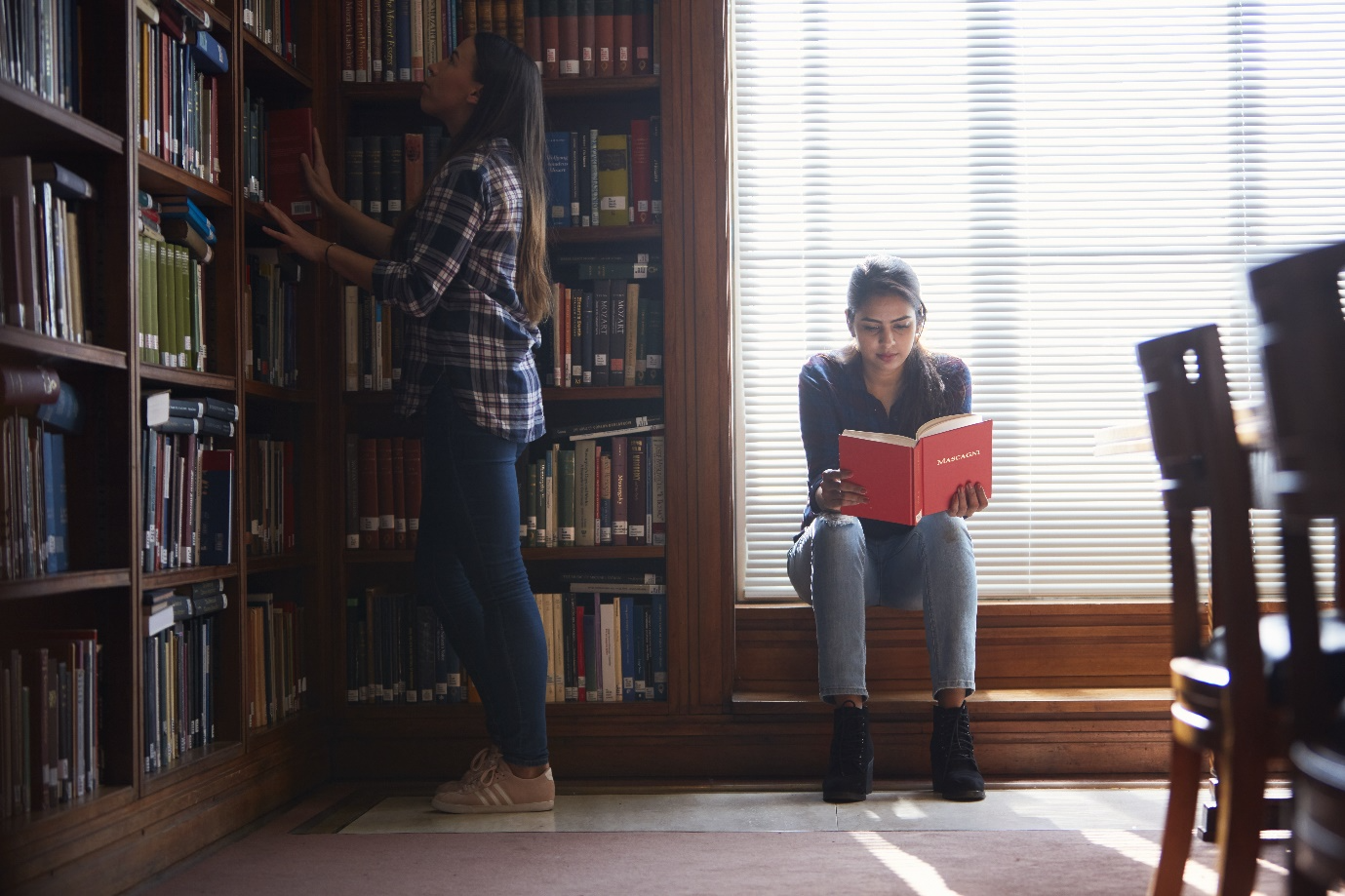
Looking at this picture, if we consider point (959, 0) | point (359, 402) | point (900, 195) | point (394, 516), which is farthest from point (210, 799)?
point (959, 0)

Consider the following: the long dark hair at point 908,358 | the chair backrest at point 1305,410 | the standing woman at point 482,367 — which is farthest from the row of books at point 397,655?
the chair backrest at point 1305,410

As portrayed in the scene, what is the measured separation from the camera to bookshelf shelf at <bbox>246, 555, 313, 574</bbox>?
2277mm

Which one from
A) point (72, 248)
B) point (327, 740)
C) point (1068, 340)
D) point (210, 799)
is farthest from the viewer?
point (1068, 340)

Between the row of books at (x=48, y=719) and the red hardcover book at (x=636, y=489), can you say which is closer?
the row of books at (x=48, y=719)

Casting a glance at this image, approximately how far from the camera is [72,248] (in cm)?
174

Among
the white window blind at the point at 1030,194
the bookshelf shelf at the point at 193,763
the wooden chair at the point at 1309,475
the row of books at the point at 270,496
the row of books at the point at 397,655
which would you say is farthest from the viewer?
the white window blind at the point at 1030,194

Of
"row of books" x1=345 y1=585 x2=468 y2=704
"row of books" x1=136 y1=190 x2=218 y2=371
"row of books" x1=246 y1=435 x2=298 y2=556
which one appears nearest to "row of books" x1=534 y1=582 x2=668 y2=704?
"row of books" x1=345 y1=585 x2=468 y2=704

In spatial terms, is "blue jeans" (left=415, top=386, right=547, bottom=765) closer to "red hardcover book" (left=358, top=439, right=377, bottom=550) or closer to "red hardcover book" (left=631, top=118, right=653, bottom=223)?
"red hardcover book" (left=358, top=439, right=377, bottom=550)

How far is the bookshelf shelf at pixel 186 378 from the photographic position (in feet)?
6.20

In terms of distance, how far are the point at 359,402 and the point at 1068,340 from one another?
170 centimetres

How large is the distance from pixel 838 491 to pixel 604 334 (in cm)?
66

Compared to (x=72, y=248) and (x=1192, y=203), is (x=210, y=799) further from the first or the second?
(x=1192, y=203)

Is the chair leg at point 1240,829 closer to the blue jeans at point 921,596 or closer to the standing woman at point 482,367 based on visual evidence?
the blue jeans at point 921,596

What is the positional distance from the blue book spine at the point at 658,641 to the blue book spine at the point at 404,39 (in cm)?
131
